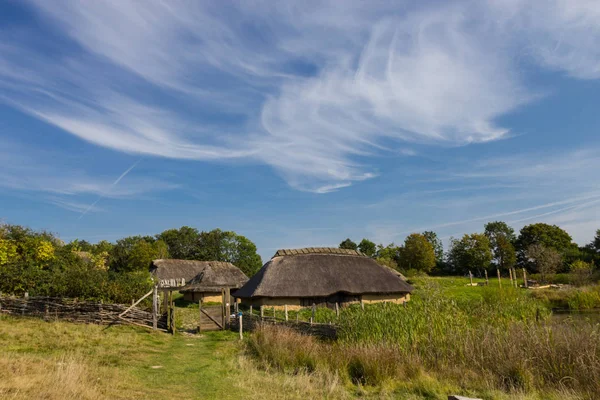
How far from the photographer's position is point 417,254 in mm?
58844

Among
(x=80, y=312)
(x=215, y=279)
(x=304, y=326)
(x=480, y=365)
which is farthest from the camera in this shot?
(x=215, y=279)

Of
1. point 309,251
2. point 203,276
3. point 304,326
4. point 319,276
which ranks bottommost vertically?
point 304,326

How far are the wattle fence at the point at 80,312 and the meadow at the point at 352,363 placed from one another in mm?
4012

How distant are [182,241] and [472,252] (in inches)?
2009

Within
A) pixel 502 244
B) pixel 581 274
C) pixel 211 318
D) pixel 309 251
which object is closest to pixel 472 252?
pixel 502 244

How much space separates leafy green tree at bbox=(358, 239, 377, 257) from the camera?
75.2 metres

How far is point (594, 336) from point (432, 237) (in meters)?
71.9

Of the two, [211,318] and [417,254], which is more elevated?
[417,254]

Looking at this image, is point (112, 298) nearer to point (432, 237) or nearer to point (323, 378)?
point (323, 378)

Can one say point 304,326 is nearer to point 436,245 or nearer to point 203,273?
point 203,273

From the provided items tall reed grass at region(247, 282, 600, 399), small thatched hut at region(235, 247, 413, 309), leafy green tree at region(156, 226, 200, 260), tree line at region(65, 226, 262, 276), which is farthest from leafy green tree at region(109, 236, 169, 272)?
tall reed grass at region(247, 282, 600, 399)

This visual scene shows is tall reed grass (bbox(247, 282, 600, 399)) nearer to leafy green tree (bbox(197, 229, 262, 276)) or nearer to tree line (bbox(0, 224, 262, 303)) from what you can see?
tree line (bbox(0, 224, 262, 303))

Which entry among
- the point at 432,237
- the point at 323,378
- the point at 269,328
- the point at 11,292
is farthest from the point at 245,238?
the point at 323,378

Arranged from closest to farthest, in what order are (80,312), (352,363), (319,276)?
1. (352,363)
2. (80,312)
3. (319,276)
